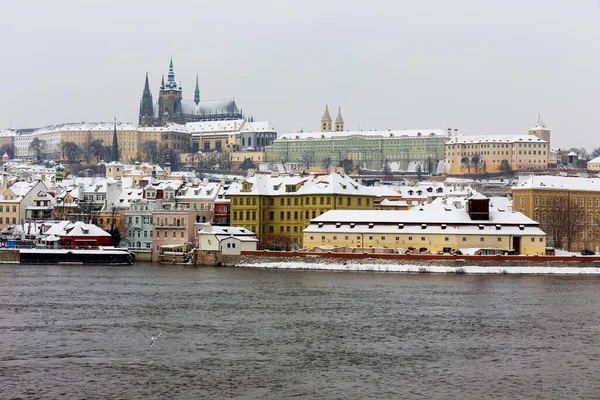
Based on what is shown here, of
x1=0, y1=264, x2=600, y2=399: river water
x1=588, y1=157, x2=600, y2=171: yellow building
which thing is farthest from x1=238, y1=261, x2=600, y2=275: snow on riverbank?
x1=588, y1=157, x2=600, y2=171: yellow building

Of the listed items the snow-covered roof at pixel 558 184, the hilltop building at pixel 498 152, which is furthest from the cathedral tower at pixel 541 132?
the snow-covered roof at pixel 558 184

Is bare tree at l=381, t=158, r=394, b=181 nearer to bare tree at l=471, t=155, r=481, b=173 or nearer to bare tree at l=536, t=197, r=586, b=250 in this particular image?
bare tree at l=471, t=155, r=481, b=173

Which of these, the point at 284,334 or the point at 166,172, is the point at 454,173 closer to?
the point at 166,172

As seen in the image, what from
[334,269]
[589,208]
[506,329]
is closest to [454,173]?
[589,208]

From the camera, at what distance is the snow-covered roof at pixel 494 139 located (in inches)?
7121

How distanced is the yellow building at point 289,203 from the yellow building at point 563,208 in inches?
448

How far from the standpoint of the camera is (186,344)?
31703mm

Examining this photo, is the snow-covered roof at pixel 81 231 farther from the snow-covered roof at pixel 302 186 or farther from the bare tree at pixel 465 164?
the bare tree at pixel 465 164

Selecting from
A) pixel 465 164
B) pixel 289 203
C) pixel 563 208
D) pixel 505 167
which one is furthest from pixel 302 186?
pixel 465 164

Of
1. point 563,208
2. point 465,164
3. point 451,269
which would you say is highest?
point 465,164

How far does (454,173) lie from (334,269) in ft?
411

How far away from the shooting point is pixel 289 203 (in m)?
73.7

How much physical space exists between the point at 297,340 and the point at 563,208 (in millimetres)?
47821

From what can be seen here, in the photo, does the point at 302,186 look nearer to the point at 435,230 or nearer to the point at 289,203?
the point at 289,203
